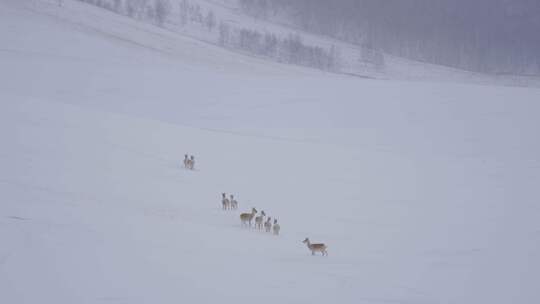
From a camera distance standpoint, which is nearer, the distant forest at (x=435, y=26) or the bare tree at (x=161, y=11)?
the bare tree at (x=161, y=11)

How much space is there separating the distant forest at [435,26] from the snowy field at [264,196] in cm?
9068

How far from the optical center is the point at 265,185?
20.8m

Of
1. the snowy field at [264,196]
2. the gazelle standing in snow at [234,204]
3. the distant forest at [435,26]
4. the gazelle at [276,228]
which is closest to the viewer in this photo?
the snowy field at [264,196]

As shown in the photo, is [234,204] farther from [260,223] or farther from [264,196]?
[264,196]

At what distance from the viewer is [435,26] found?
14888cm

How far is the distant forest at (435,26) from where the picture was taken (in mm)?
133250

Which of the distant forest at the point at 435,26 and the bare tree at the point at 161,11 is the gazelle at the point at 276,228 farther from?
the distant forest at the point at 435,26

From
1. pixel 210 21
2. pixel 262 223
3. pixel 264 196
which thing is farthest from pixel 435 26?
pixel 262 223

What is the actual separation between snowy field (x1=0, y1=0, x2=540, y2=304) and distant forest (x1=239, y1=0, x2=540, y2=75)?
3570 inches

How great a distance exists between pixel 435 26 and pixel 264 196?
14394 centimetres

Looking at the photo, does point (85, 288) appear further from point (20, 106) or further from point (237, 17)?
point (237, 17)

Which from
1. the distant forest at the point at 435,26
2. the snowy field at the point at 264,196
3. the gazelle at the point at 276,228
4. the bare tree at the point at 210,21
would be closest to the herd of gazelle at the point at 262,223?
the gazelle at the point at 276,228

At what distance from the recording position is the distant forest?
13325 cm

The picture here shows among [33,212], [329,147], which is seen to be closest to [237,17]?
[329,147]
